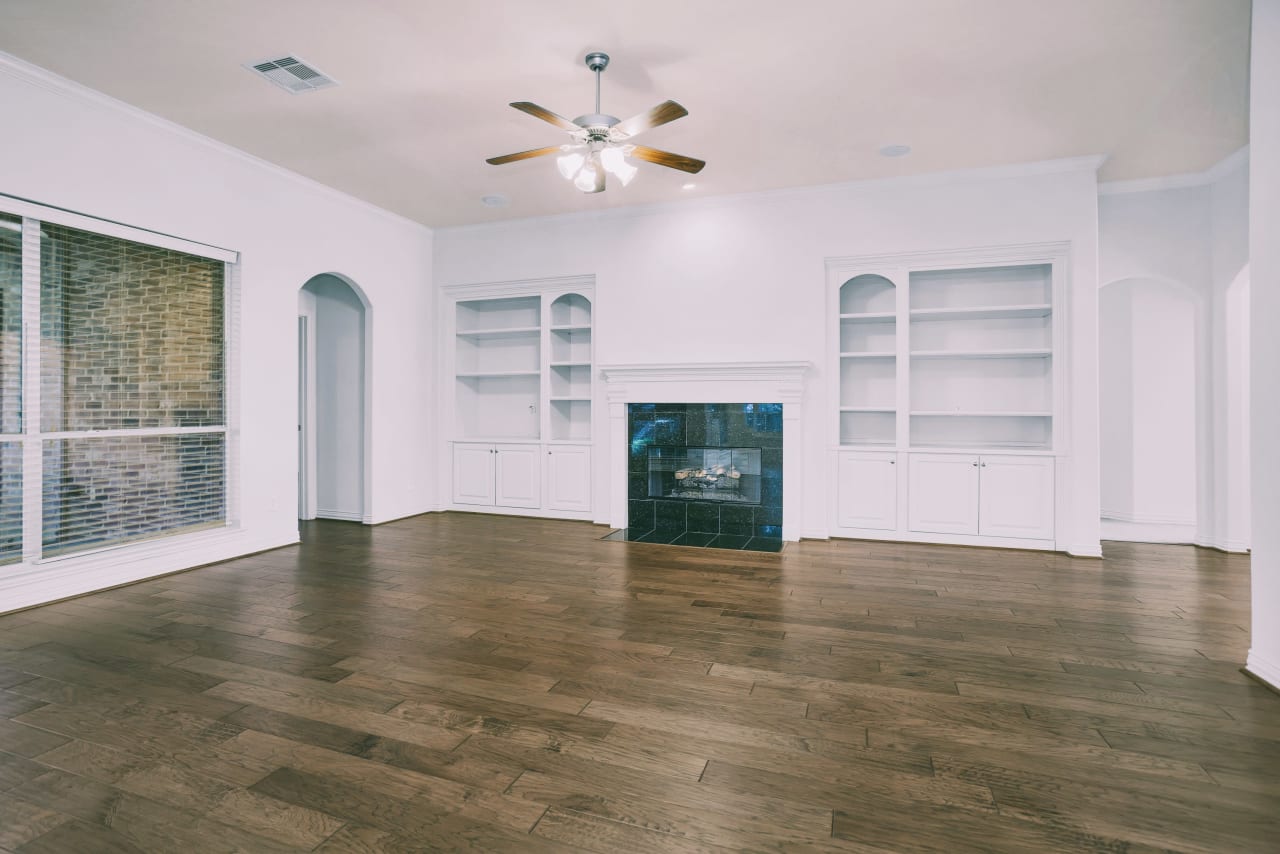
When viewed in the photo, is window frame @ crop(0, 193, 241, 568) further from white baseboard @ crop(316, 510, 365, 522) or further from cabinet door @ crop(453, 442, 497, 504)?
cabinet door @ crop(453, 442, 497, 504)

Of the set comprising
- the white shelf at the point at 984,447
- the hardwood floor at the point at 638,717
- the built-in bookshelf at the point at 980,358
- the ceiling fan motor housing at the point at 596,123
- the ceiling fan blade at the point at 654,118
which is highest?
the ceiling fan motor housing at the point at 596,123

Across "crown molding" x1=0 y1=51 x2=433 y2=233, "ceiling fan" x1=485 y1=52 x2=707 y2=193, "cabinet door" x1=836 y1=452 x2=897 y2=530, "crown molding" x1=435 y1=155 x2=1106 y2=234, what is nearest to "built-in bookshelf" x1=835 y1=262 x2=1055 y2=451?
"cabinet door" x1=836 y1=452 x2=897 y2=530

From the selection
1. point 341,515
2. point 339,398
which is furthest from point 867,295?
point 341,515

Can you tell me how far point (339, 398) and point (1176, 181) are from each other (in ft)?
24.8

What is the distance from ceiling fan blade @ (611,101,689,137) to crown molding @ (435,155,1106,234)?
2492 mm

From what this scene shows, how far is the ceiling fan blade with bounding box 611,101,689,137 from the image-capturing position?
10.2ft

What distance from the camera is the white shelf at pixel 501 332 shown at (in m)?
6.62

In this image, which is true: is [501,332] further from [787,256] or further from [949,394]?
[949,394]

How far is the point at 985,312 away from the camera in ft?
17.2

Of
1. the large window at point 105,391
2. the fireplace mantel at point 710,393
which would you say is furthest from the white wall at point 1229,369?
the large window at point 105,391

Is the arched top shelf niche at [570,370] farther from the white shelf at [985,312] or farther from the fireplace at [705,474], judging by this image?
the white shelf at [985,312]

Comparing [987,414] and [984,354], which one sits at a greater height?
[984,354]

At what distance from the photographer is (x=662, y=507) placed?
5.90 metres

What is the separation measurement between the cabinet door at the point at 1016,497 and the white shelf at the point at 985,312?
1.15 metres
